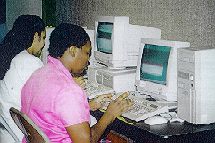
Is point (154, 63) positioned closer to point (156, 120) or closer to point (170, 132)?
point (156, 120)

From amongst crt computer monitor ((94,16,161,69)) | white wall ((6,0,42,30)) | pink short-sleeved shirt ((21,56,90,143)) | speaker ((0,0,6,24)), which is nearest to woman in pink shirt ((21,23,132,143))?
pink short-sleeved shirt ((21,56,90,143))

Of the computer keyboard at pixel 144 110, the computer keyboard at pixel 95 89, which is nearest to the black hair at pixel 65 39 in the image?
the computer keyboard at pixel 144 110

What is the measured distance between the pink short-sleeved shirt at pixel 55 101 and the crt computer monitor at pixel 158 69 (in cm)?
78

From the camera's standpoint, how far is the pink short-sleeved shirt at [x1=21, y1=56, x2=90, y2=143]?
184 cm

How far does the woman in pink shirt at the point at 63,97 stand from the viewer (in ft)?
6.05

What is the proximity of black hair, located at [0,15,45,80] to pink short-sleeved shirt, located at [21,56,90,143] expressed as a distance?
111 centimetres

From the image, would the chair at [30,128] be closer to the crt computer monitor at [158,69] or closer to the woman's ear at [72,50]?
the woman's ear at [72,50]

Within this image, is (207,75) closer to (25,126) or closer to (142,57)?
(142,57)

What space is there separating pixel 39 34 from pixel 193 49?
1.52 metres

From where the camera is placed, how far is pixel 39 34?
10.6 ft

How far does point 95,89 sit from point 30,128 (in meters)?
1.27

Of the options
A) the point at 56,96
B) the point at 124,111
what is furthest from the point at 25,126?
the point at 124,111

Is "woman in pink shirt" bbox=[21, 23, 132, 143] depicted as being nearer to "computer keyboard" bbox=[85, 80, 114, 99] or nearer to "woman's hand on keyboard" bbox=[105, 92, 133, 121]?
"woman's hand on keyboard" bbox=[105, 92, 133, 121]

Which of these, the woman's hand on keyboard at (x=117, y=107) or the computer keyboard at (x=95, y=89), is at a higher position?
the woman's hand on keyboard at (x=117, y=107)
